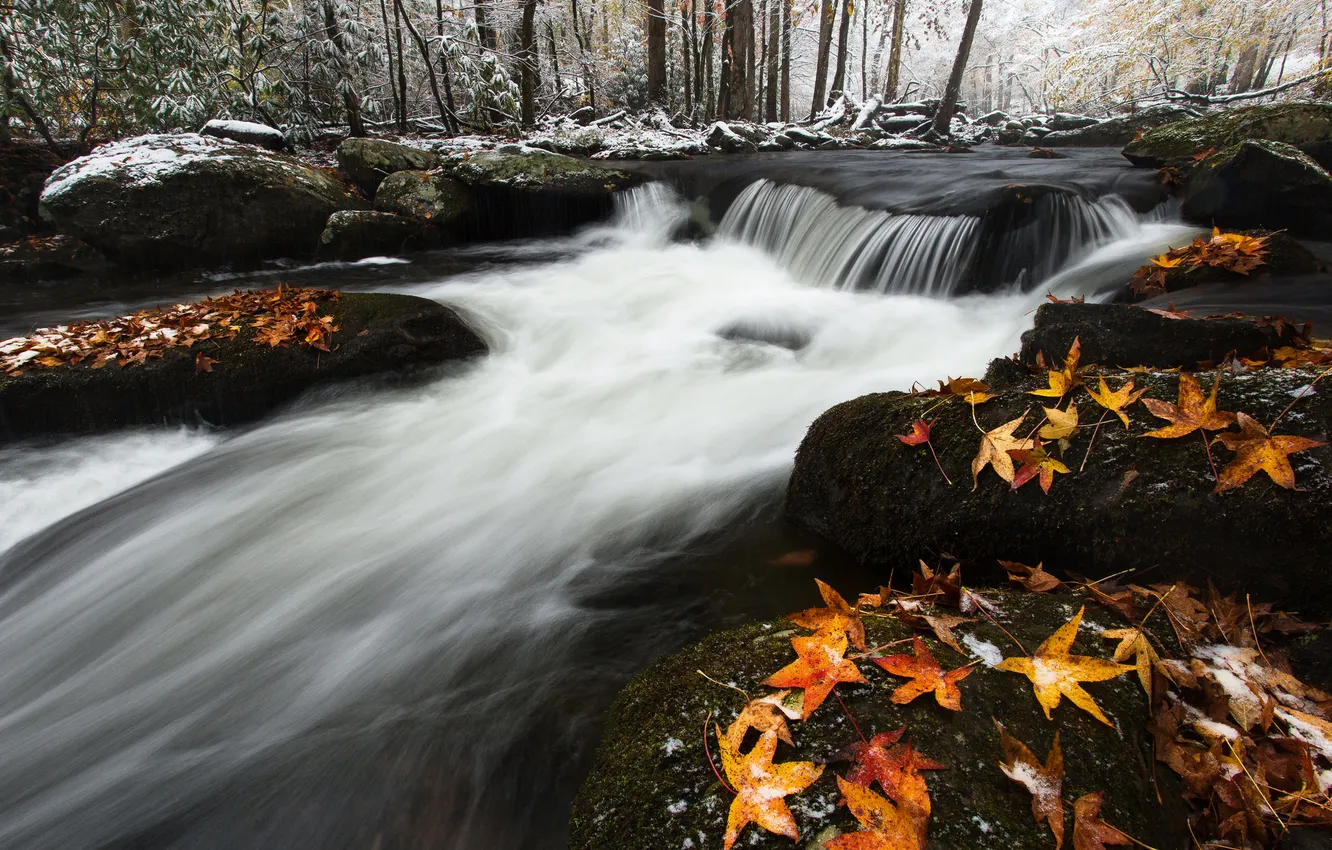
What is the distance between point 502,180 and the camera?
1012 cm

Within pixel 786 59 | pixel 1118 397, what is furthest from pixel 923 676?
pixel 786 59

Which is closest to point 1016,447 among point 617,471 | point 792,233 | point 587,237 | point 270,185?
point 617,471

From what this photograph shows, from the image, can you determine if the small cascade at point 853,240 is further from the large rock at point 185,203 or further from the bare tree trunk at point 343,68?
the bare tree trunk at point 343,68

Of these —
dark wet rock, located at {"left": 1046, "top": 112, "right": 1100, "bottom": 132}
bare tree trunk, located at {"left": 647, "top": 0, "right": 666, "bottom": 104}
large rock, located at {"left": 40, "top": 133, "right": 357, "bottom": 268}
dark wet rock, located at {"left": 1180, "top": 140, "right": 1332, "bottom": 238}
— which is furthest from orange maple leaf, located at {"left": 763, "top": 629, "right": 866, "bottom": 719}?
dark wet rock, located at {"left": 1046, "top": 112, "right": 1100, "bottom": 132}

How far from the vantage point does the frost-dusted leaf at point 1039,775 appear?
1.24 m

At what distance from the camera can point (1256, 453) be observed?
1.89 m

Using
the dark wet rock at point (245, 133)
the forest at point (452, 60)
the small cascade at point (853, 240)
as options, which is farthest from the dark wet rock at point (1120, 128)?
the dark wet rock at point (245, 133)

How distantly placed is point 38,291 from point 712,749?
11.1m

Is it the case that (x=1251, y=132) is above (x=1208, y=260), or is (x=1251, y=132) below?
above

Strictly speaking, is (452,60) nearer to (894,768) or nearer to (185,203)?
(185,203)

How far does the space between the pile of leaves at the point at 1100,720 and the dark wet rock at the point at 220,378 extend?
4.45m

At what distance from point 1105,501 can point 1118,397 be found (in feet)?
1.26

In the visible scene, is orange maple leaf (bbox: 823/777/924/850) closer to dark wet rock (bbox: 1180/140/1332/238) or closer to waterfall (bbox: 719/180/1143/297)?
waterfall (bbox: 719/180/1143/297)

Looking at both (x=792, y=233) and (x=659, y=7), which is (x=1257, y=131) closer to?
(x=792, y=233)
